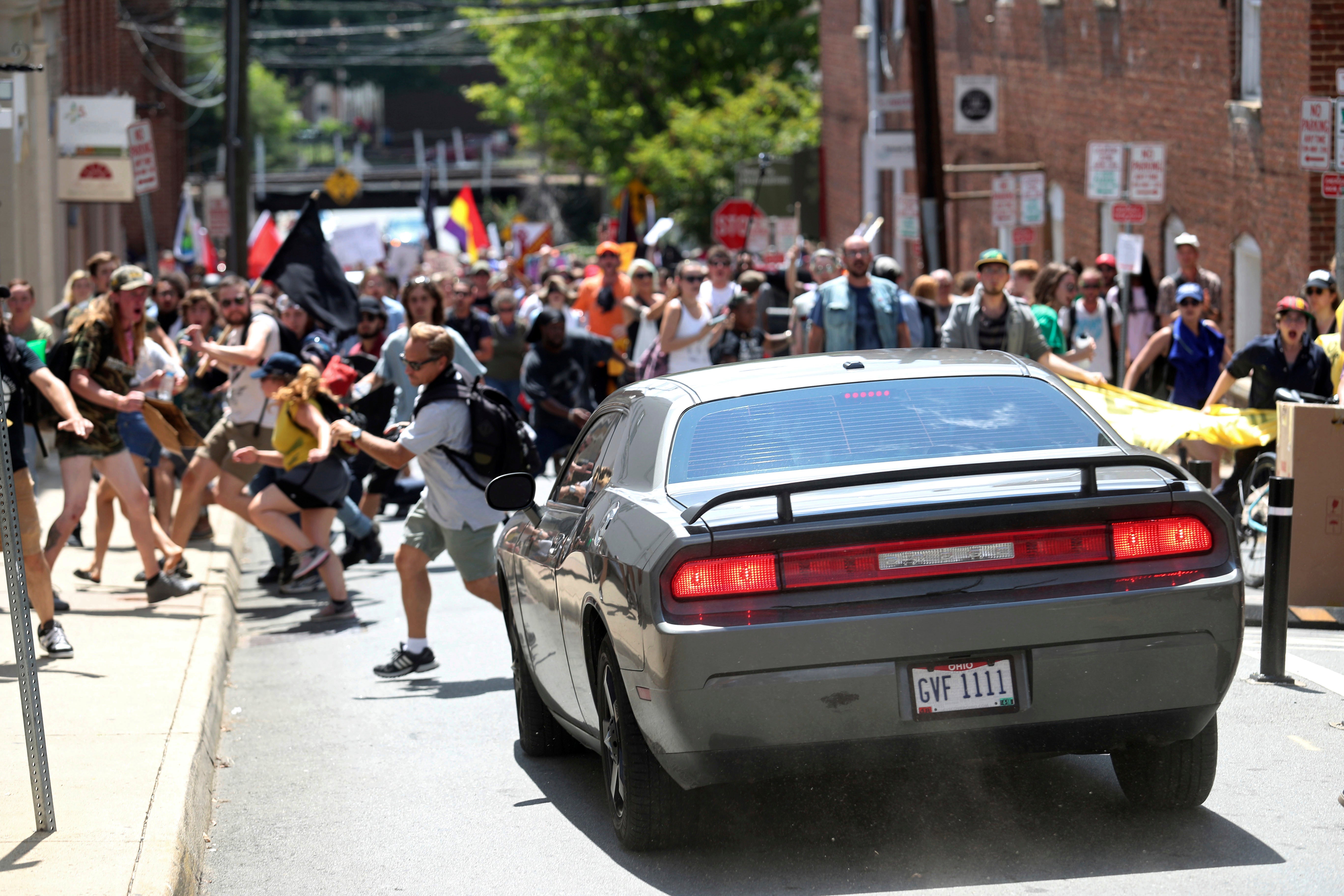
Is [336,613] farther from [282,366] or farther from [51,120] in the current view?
[51,120]

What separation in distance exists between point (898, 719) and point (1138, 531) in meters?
0.90

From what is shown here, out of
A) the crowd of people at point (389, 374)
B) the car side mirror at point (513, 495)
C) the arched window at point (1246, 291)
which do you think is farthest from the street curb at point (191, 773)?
the arched window at point (1246, 291)

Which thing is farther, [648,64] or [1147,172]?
[648,64]

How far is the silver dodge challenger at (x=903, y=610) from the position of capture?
532 centimetres

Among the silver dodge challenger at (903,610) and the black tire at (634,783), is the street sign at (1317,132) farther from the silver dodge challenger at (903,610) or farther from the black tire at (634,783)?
the black tire at (634,783)

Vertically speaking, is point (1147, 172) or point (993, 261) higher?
point (1147, 172)

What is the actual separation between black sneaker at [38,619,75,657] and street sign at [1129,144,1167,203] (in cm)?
1254

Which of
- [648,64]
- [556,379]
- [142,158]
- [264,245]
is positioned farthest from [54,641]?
[648,64]

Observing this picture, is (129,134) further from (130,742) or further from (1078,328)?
(130,742)

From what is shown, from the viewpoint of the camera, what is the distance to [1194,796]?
19.8 feet

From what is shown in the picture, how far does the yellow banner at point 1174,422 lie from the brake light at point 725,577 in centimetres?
642

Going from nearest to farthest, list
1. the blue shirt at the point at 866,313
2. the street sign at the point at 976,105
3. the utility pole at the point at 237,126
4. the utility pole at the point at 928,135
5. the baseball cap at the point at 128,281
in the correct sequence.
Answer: the baseball cap at the point at 128,281 → the blue shirt at the point at 866,313 → the utility pole at the point at 928,135 → the street sign at the point at 976,105 → the utility pole at the point at 237,126

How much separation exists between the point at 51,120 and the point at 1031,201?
14.3 meters

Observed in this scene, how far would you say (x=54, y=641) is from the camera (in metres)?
9.34
